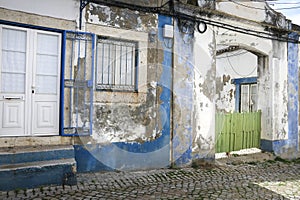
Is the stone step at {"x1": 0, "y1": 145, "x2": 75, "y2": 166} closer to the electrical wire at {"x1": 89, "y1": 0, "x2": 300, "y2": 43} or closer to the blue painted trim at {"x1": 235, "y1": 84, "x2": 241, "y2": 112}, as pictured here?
the electrical wire at {"x1": 89, "y1": 0, "x2": 300, "y2": 43}

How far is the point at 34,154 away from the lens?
14.8 feet

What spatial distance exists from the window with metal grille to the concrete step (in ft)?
5.59

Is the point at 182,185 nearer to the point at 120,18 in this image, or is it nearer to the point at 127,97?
the point at 127,97

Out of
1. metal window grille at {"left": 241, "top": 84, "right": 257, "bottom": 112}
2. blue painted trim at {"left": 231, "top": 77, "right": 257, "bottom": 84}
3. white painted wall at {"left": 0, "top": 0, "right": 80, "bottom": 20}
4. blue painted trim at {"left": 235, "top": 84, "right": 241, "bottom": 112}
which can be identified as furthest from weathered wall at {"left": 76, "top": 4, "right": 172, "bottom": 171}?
blue painted trim at {"left": 235, "top": 84, "right": 241, "bottom": 112}

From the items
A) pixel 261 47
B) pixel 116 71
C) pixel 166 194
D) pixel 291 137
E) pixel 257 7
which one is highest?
pixel 257 7

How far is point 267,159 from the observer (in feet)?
24.8

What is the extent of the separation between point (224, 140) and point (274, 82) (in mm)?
2564

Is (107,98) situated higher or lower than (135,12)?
lower

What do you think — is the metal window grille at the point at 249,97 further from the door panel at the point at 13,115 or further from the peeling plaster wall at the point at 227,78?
the door panel at the point at 13,115

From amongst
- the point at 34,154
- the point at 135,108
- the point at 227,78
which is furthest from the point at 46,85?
the point at 227,78

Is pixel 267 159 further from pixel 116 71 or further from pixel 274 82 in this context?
pixel 116 71

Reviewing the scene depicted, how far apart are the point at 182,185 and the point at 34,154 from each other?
113 inches

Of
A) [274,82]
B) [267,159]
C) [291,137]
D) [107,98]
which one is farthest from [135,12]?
[291,137]

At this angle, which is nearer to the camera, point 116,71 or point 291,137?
point 116,71
